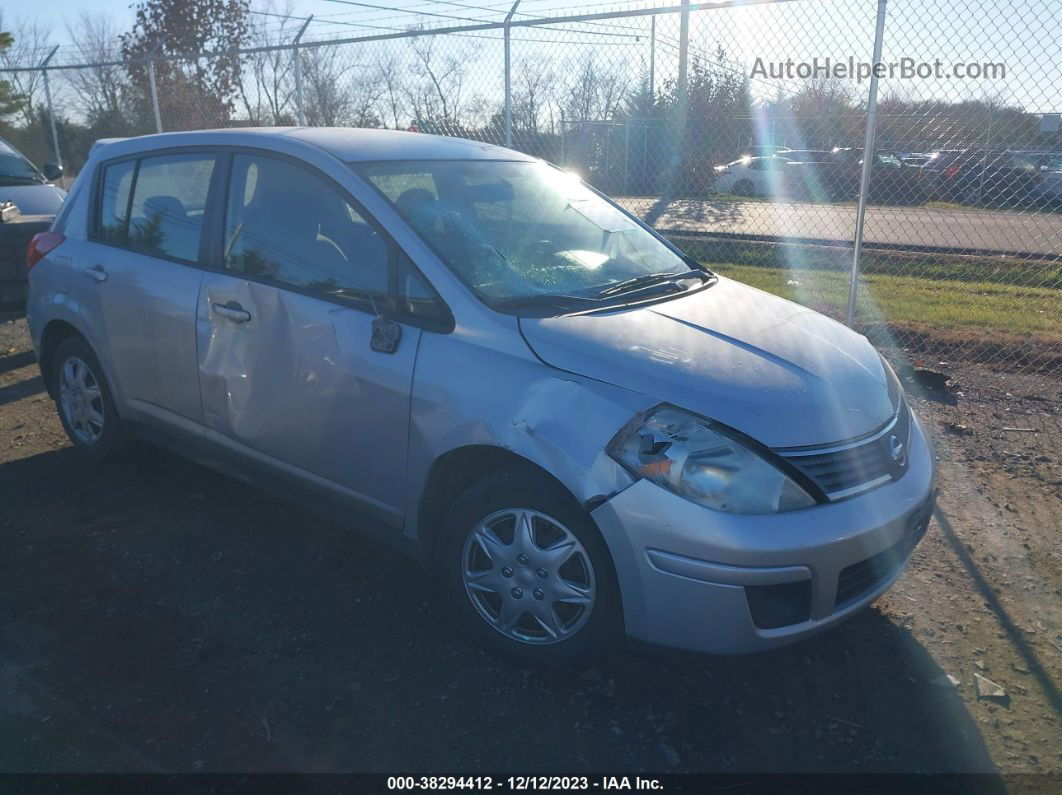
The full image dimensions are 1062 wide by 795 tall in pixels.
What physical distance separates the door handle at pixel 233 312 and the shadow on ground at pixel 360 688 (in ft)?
3.48

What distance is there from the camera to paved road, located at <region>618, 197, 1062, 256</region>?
833 cm

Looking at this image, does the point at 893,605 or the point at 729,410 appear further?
the point at 893,605

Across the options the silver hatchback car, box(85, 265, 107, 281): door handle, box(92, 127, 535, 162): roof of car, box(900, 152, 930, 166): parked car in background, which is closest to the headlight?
the silver hatchback car

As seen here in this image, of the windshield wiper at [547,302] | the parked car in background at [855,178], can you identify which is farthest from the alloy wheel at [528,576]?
the parked car in background at [855,178]

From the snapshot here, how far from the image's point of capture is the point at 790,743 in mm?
2758

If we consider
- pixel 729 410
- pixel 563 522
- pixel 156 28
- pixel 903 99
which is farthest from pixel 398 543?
pixel 156 28

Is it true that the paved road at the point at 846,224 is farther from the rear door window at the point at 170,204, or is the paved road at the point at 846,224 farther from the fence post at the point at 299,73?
the rear door window at the point at 170,204

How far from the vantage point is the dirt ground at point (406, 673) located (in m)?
2.71

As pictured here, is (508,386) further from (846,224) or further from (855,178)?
(846,224)

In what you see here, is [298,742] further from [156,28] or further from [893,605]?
[156,28]

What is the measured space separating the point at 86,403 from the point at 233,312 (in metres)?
1.65

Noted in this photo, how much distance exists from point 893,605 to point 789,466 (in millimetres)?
1249

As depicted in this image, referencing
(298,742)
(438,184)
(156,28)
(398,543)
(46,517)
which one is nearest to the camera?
(298,742)

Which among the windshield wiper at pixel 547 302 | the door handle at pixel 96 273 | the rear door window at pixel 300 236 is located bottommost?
the door handle at pixel 96 273
